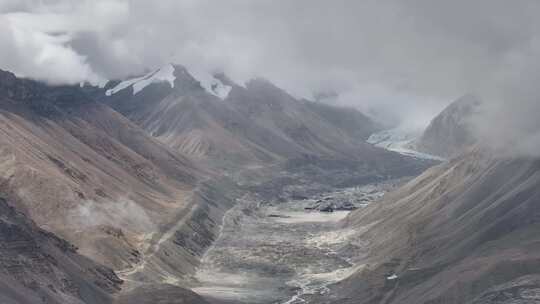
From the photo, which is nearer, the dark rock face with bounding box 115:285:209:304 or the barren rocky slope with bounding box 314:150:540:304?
the barren rocky slope with bounding box 314:150:540:304

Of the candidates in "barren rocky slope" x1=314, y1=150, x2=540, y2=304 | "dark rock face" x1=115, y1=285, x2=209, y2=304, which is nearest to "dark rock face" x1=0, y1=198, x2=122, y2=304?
"dark rock face" x1=115, y1=285, x2=209, y2=304

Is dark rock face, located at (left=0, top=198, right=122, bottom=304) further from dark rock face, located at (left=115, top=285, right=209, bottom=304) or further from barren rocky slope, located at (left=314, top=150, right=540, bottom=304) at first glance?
barren rocky slope, located at (left=314, top=150, right=540, bottom=304)

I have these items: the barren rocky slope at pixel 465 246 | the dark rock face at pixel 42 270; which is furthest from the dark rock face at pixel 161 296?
the barren rocky slope at pixel 465 246

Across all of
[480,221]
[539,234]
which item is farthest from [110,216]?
[539,234]

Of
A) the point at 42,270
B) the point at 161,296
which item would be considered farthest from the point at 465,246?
the point at 42,270

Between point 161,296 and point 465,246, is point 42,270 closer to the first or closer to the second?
point 161,296

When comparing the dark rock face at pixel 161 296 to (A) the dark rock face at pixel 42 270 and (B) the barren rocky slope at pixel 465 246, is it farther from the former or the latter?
(B) the barren rocky slope at pixel 465 246

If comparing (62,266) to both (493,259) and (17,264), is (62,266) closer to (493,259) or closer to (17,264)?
(17,264)
